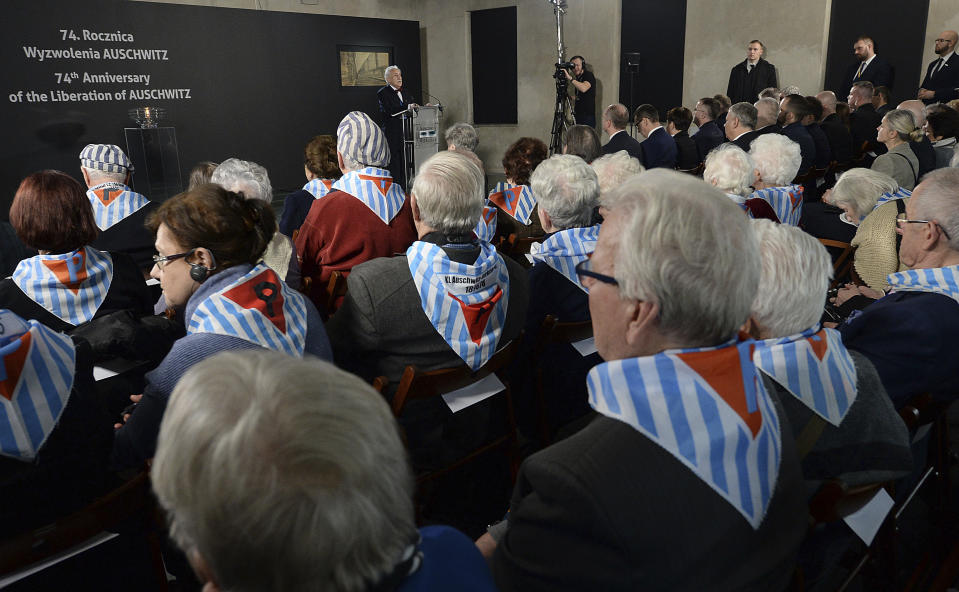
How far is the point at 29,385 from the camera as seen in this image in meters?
1.42

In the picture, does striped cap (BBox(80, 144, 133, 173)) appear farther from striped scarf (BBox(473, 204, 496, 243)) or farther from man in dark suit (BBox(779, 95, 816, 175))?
man in dark suit (BBox(779, 95, 816, 175))

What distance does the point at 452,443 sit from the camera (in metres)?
2.28

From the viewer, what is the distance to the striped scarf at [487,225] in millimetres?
3877

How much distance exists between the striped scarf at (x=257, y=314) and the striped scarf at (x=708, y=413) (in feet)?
3.16

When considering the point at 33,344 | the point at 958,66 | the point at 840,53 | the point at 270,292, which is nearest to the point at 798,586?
the point at 270,292

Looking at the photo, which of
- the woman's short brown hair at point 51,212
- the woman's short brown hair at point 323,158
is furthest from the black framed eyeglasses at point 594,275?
the woman's short brown hair at point 323,158

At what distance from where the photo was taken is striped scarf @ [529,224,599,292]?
2639mm

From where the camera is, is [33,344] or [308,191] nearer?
[33,344]

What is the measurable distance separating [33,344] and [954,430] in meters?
3.63

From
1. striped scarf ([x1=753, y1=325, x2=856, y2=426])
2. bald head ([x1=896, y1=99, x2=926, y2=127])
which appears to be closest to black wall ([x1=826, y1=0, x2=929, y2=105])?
bald head ([x1=896, y1=99, x2=926, y2=127])

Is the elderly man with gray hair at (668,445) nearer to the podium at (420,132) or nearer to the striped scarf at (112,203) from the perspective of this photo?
the striped scarf at (112,203)

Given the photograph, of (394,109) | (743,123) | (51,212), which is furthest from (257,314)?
(394,109)

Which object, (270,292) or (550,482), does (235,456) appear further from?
→ (270,292)

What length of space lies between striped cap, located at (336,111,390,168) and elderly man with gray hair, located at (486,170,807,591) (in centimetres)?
271
